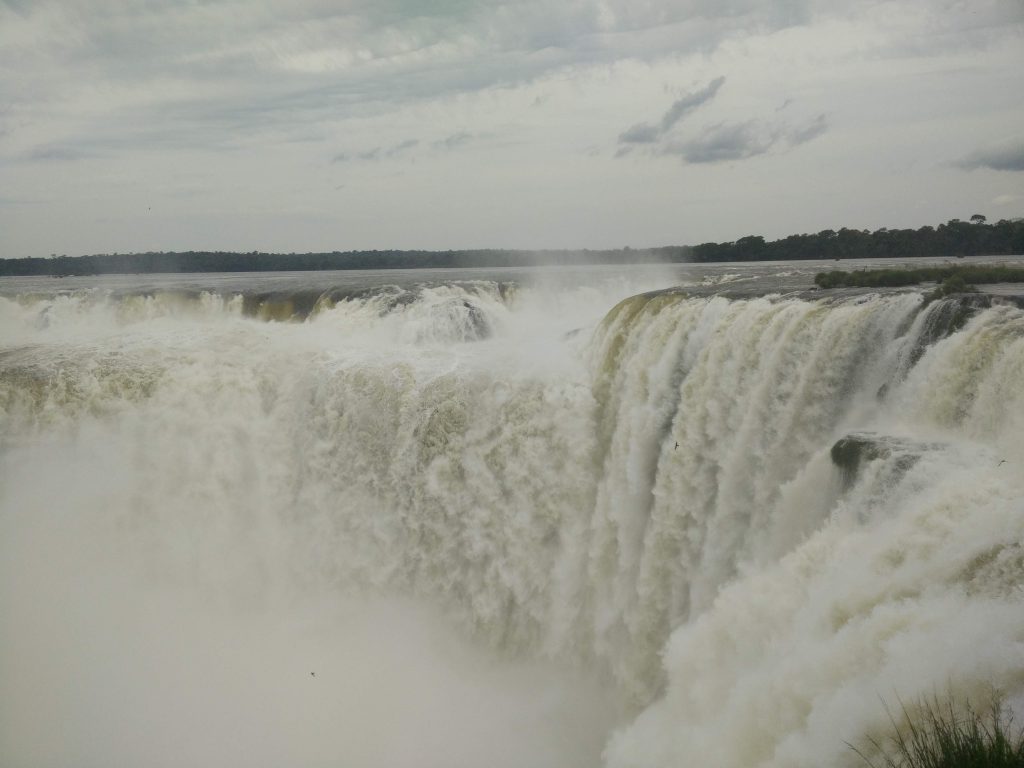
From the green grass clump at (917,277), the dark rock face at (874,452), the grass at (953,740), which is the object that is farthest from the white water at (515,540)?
the green grass clump at (917,277)

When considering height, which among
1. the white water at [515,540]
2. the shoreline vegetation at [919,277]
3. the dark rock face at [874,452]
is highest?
the shoreline vegetation at [919,277]

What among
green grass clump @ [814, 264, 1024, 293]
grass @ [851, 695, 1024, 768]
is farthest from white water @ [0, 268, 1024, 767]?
green grass clump @ [814, 264, 1024, 293]

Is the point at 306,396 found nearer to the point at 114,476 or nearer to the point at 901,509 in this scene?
the point at 114,476

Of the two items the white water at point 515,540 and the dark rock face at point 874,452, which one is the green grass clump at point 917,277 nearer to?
the white water at point 515,540

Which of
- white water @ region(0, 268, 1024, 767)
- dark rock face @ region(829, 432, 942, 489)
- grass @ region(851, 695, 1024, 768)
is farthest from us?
dark rock face @ region(829, 432, 942, 489)

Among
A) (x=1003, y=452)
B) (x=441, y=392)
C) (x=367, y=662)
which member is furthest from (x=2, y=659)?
(x=1003, y=452)

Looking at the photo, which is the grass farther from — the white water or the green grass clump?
the green grass clump
